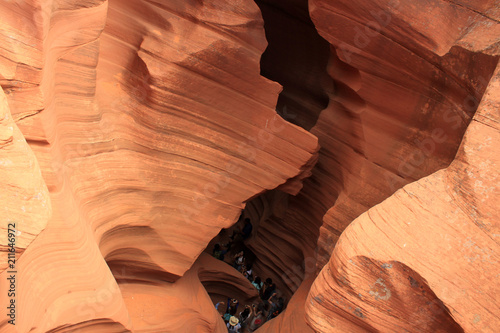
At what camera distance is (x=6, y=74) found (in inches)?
168

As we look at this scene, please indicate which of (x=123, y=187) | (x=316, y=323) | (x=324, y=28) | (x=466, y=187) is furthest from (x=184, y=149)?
(x=466, y=187)

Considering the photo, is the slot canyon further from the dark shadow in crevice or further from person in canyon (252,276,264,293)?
person in canyon (252,276,264,293)

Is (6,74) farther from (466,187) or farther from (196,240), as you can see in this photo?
(466,187)

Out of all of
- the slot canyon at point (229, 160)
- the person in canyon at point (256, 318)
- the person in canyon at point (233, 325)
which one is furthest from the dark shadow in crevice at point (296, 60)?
the person in canyon at point (233, 325)

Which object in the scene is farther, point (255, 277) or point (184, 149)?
point (255, 277)

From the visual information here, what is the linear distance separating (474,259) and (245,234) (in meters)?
6.34

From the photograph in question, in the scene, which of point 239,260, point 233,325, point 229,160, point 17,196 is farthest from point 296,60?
point 17,196

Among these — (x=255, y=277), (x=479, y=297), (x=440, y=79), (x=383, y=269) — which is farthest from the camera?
(x=255, y=277)

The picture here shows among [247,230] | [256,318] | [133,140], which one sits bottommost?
[256,318]

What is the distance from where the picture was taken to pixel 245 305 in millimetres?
9289

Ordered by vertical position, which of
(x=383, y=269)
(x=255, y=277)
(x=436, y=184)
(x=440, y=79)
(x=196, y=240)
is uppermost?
(x=440, y=79)

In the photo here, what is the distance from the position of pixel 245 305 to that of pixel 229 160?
377 centimetres

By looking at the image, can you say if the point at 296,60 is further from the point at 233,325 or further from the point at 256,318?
the point at 233,325

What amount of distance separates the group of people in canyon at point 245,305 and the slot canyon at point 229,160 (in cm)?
76
